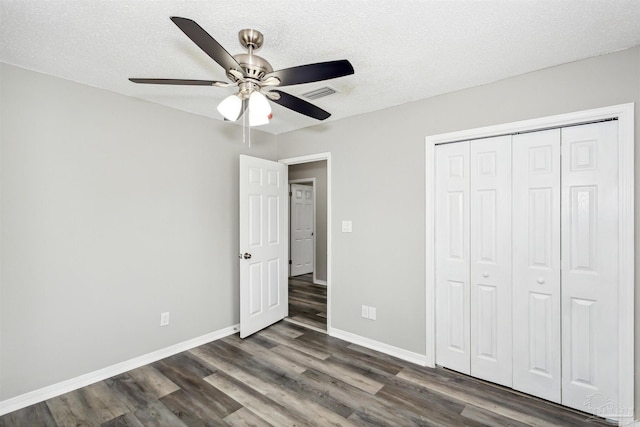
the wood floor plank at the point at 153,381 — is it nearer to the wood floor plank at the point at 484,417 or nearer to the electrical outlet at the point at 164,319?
the electrical outlet at the point at 164,319

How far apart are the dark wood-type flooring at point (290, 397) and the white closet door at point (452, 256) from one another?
23 cm

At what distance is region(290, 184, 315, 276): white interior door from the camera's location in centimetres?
632

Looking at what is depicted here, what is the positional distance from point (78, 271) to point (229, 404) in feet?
5.24

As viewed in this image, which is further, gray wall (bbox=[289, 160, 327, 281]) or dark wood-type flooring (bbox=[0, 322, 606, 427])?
gray wall (bbox=[289, 160, 327, 281])

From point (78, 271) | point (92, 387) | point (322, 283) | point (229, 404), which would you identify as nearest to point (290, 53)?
point (78, 271)

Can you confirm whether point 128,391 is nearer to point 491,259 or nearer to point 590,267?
point 491,259

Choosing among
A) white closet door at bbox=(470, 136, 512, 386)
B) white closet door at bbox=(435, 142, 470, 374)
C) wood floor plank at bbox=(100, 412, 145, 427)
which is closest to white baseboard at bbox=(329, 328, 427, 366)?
white closet door at bbox=(435, 142, 470, 374)

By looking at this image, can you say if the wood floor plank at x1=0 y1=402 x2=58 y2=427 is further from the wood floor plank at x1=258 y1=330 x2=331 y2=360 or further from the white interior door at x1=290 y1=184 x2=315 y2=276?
the white interior door at x1=290 y1=184 x2=315 y2=276

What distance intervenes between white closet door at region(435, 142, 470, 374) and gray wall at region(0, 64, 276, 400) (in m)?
2.27

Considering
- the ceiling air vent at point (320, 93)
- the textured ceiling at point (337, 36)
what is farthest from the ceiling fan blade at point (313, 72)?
the ceiling air vent at point (320, 93)

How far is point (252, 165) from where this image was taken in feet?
11.3

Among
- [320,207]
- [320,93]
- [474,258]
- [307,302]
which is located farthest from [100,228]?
[320,207]

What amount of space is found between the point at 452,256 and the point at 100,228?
3.04 m

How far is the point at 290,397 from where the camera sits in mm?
2289
